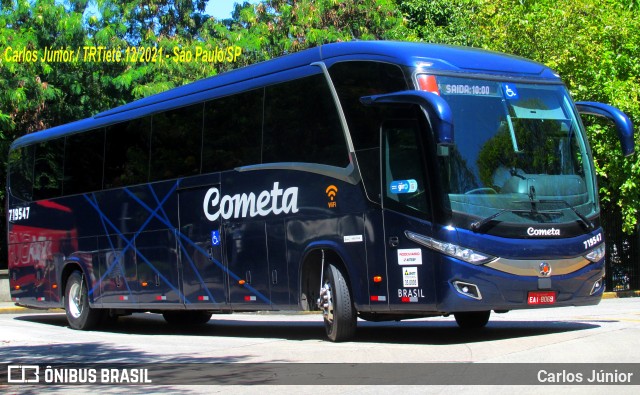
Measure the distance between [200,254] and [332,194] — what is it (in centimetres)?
342

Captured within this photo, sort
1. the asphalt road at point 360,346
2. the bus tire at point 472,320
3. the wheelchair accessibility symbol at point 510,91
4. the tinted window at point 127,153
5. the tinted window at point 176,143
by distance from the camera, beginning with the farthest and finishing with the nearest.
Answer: the tinted window at point 127,153 < the tinted window at point 176,143 < the bus tire at point 472,320 < the wheelchair accessibility symbol at point 510,91 < the asphalt road at point 360,346

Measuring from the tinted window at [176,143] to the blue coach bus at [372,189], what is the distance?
0.12 ft

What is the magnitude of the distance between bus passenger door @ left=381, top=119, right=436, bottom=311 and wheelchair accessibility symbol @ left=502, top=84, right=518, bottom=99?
1332 mm

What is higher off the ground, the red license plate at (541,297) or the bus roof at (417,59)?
the bus roof at (417,59)

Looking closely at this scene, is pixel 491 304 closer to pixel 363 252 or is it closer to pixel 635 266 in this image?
pixel 363 252

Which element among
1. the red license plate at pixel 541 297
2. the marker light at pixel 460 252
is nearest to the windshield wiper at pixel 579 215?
the red license plate at pixel 541 297

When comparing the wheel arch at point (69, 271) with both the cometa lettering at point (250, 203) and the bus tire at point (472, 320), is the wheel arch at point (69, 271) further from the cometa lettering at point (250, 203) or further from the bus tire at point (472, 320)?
the bus tire at point (472, 320)

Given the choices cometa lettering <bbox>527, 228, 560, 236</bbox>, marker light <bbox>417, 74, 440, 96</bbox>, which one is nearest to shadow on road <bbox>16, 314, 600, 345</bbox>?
cometa lettering <bbox>527, 228, 560, 236</bbox>

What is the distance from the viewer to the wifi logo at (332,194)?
1293cm

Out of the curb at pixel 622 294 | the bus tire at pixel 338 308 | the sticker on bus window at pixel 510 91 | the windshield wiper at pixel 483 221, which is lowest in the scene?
the curb at pixel 622 294

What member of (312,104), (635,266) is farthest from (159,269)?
(635,266)

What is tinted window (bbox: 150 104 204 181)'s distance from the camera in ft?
51.9

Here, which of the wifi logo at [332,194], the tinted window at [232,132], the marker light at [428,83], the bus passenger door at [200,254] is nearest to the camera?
the marker light at [428,83]

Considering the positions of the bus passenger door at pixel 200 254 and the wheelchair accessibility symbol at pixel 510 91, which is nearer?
the wheelchair accessibility symbol at pixel 510 91
